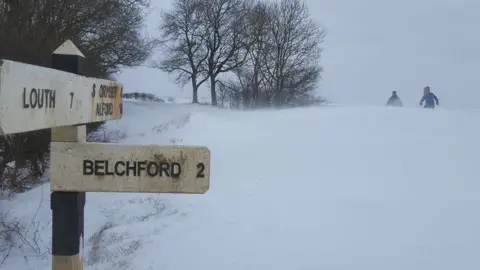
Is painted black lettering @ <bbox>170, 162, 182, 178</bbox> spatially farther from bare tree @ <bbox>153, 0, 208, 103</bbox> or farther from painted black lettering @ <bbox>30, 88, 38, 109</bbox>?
bare tree @ <bbox>153, 0, 208, 103</bbox>

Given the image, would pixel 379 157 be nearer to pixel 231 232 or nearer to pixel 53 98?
pixel 231 232

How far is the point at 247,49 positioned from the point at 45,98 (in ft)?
130

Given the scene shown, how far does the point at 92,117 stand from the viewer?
267 centimetres

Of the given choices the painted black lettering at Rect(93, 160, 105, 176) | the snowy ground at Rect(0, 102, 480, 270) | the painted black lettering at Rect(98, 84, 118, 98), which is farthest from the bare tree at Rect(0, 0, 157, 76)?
the painted black lettering at Rect(93, 160, 105, 176)

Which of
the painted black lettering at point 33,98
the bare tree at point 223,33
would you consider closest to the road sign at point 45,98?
the painted black lettering at point 33,98

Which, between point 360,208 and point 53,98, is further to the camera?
point 360,208

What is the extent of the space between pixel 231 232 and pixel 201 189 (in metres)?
2.92

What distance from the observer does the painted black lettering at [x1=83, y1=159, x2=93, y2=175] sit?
8.41 ft

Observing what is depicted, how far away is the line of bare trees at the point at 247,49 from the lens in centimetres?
4078

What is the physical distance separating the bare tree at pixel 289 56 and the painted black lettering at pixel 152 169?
1542 inches

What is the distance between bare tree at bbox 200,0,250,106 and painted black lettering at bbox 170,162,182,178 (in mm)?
38239

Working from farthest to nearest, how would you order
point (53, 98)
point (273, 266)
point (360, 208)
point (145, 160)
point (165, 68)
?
Answer: 1. point (165, 68)
2. point (360, 208)
3. point (273, 266)
4. point (145, 160)
5. point (53, 98)

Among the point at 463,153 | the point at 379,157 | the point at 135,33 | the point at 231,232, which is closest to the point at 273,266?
the point at 231,232

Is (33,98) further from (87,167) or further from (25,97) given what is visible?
(87,167)
